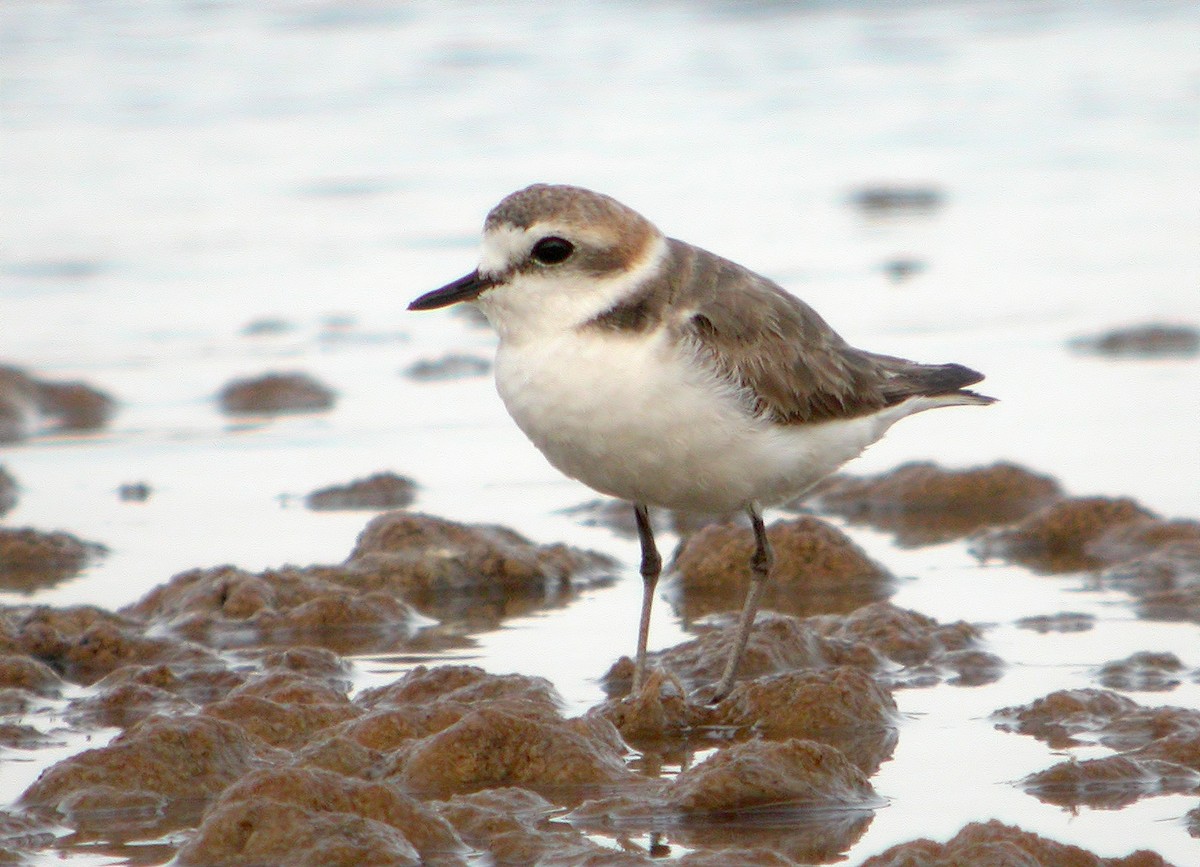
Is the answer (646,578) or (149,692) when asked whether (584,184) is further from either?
(149,692)

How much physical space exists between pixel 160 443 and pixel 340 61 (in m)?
11.9

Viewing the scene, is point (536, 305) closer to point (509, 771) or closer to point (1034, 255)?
point (509, 771)

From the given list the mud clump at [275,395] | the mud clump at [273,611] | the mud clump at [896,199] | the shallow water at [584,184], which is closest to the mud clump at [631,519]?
the shallow water at [584,184]

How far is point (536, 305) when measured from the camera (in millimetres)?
5043

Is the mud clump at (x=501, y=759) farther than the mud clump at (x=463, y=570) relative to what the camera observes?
No

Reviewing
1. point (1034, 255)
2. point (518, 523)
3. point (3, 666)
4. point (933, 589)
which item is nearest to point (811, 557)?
point (933, 589)

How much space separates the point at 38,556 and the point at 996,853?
4.53m

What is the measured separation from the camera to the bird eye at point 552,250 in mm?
5047

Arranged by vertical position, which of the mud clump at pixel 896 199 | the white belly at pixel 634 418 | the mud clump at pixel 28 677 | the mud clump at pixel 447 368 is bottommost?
the mud clump at pixel 28 677

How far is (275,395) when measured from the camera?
975 centimetres

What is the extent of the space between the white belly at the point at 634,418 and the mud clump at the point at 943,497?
2658mm

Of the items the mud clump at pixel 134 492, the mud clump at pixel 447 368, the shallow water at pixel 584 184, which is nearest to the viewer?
the shallow water at pixel 584 184

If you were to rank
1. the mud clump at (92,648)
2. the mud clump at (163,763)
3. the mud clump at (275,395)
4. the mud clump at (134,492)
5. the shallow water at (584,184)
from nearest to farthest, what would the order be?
the mud clump at (163,763) → the mud clump at (92,648) → the shallow water at (584,184) → the mud clump at (134,492) → the mud clump at (275,395)

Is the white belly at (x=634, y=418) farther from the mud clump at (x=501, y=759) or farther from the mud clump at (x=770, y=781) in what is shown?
the mud clump at (x=770, y=781)
